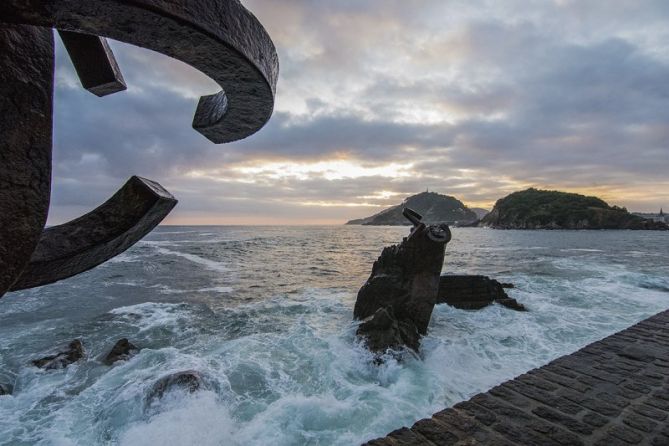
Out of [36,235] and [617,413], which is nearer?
[36,235]

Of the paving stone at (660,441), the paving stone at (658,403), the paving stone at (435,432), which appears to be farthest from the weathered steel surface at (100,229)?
the paving stone at (658,403)

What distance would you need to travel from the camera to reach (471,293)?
12.3 m

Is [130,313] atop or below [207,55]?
below

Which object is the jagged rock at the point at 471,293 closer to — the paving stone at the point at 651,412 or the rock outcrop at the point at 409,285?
the rock outcrop at the point at 409,285

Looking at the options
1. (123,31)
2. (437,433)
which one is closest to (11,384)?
(437,433)

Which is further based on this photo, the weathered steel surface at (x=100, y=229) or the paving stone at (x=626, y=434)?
the paving stone at (x=626, y=434)

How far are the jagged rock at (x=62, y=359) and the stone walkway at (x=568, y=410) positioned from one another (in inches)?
307

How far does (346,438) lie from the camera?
16.1 ft

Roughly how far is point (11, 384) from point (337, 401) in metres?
6.42

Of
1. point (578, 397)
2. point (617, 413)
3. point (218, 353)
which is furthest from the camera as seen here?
point (218, 353)

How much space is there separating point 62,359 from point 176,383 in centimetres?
381

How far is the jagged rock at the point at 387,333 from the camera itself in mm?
7672

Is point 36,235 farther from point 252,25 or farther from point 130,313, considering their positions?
point 130,313

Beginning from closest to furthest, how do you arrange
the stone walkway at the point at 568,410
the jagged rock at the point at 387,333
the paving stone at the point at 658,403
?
the stone walkway at the point at 568,410
the paving stone at the point at 658,403
the jagged rock at the point at 387,333
